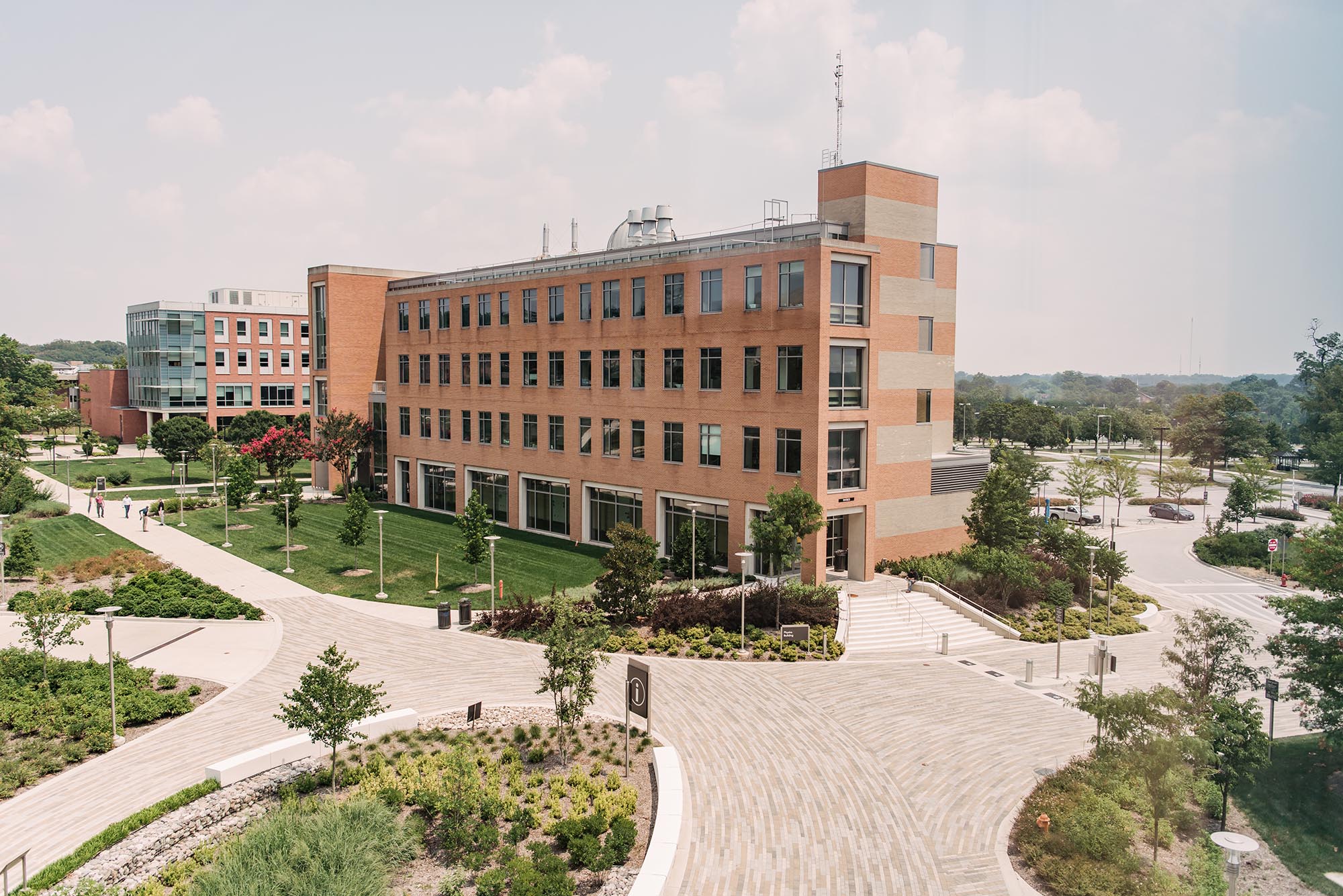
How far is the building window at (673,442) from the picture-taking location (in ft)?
125

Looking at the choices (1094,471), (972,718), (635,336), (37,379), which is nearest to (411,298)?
(635,336)

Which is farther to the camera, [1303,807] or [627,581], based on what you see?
[627,581]

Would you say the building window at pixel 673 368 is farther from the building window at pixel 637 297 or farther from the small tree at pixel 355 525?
the small tree at pixel 355 525

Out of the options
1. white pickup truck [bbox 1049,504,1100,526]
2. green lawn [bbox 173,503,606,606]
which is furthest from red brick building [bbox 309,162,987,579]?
white pickup truck [bbox 1049,504,1100,526]

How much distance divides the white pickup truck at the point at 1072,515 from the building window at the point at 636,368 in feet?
142

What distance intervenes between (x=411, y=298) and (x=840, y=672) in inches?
1572

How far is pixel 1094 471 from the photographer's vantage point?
278 ft

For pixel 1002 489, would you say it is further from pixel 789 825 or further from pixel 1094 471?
pixel 1094 471

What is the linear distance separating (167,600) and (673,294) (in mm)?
23101

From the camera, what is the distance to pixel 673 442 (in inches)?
1518

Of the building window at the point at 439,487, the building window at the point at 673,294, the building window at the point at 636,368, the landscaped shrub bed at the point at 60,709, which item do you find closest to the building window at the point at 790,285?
the building window at the point at 673,294

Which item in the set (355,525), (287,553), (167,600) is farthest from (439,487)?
(167,600)

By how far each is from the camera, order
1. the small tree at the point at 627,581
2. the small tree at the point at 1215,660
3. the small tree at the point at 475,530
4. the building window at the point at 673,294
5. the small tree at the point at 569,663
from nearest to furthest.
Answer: the small tree at the point at 569,663, the small tree at the point at 1215,660, the small tree at the point at 627,581, the small tree at the point at 475,530, the building window at the point at 673,294

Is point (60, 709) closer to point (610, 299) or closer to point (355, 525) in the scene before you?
point (355, 525)
